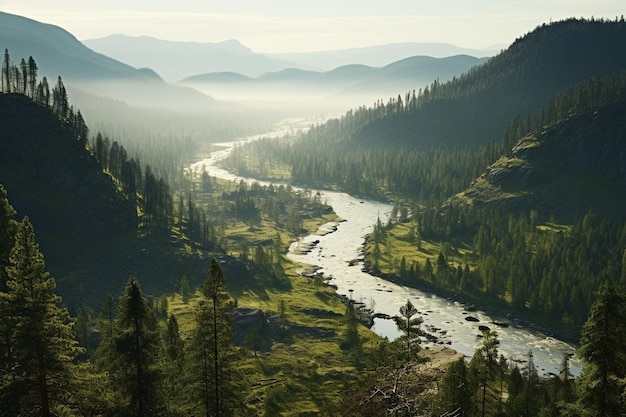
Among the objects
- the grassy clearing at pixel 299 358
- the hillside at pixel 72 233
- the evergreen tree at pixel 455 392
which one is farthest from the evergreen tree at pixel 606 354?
the hillside at pixel 72 233

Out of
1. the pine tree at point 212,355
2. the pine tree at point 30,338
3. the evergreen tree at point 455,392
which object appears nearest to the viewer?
the pine tree at point 30,338

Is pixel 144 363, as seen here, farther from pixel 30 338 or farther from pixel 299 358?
pixel 299 358

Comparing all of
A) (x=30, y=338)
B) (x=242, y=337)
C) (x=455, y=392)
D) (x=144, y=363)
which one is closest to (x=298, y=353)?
(x=242, y=337)

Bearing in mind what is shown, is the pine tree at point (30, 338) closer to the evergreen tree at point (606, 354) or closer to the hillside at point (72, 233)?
the evergreen tree at point (606, 354)

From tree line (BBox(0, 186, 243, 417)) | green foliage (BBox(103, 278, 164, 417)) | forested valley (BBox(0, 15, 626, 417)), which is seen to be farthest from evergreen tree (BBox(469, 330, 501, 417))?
green foliage (BBox(103, 278, 164, 417))

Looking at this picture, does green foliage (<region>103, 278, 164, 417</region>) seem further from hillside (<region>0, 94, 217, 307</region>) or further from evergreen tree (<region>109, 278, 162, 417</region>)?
hillside (<region>0, 94, 217, 307</region>)

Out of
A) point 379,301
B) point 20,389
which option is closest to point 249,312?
point 379,301

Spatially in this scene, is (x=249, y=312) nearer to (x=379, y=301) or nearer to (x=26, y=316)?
(x=379, y=301)
